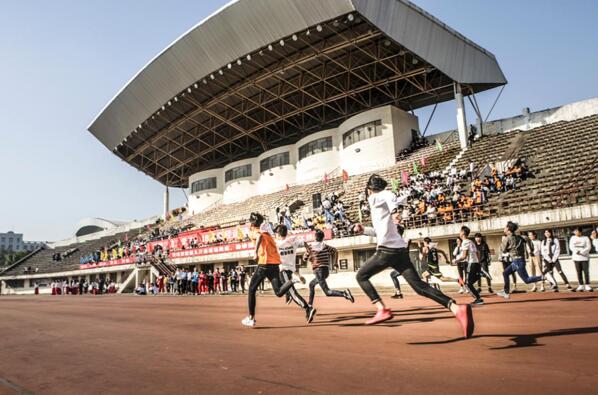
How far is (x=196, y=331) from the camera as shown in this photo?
6.96 meters

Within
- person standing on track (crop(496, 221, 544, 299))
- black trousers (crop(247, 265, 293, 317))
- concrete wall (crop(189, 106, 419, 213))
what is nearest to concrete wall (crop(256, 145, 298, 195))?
concrete wall (crop(189, 106, 419, 213))

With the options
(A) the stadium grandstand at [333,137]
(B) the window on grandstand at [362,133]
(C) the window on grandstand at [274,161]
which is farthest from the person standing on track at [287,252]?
(C) the window on grandstand at [274,161]

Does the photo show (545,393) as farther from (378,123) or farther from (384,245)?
(378,123)

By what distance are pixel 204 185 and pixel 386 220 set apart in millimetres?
47420

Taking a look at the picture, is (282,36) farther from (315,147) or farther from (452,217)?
(452,217)

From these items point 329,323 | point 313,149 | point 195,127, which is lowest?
point 329,323

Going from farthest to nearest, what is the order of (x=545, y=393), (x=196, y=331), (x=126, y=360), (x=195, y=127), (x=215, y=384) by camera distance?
(x=195, y=127) < (x=196, y=331) < (x=126, y=360) < (x=215, y=384) < (x=545, y=393)

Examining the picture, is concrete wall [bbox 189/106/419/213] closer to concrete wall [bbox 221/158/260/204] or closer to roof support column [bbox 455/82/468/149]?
concrete wall [bbox 221/158/260/204]

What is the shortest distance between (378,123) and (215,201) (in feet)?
77.3

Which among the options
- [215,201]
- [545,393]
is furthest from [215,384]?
[215,201]

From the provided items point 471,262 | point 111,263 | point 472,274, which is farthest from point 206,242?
point 472,274

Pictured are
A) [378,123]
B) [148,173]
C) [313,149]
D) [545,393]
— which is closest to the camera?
[545,393]

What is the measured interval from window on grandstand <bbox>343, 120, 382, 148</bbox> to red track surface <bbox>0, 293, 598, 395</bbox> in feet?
91.4

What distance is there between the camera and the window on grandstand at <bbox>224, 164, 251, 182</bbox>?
46378mm
